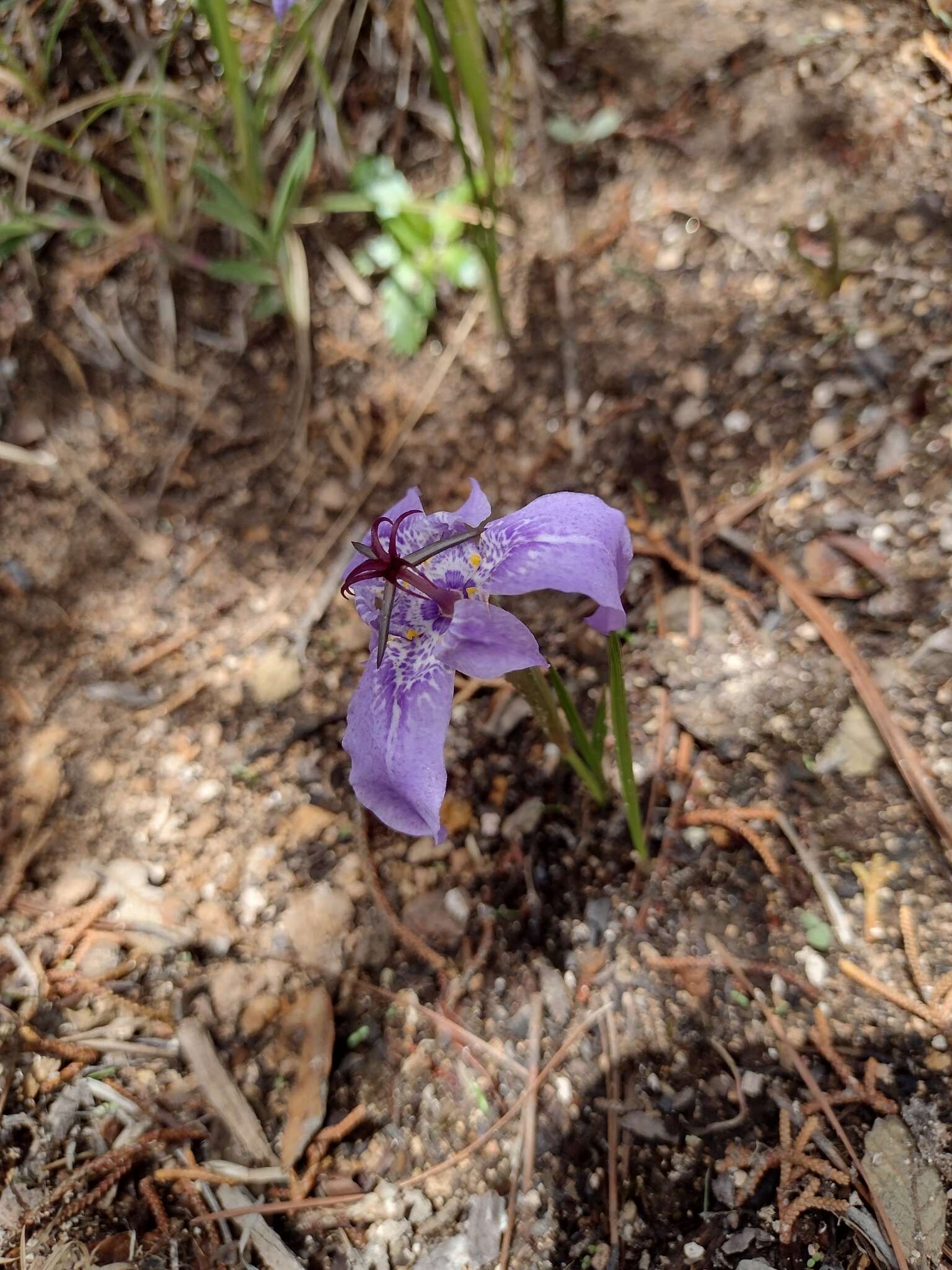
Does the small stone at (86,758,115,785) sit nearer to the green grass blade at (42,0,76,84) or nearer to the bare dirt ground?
the bare dirt ground

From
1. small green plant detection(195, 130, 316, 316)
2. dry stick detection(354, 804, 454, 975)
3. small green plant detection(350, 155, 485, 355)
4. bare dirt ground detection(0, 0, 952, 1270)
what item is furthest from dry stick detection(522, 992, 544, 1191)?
small green plant detection(195, 130, 316, 316)

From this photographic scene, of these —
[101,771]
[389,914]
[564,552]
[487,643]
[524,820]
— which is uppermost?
[564,552]

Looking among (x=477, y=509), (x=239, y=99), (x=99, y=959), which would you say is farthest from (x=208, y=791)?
(x=239, y=99)

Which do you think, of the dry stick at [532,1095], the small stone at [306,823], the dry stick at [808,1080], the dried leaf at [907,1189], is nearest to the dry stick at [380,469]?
the small stone at [306,823]

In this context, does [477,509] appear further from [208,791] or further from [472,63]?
[472,63]

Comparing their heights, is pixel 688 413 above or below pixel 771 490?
above

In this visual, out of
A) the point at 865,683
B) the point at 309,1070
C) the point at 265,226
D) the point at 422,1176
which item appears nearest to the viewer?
the point at 422,1176
